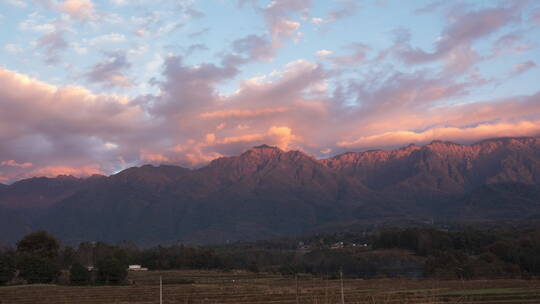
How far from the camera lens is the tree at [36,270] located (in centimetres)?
8244

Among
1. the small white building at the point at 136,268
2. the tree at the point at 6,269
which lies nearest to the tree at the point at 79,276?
the tree at the point at 6,269

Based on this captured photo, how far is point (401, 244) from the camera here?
455 ft

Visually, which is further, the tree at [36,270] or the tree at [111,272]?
the tree at [36,270]

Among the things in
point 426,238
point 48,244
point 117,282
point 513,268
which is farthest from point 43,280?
point 426,238

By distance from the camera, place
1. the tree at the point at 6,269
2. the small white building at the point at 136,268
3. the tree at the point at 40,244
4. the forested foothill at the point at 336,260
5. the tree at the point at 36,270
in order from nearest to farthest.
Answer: the tree at the point at 6,269
the tree at the point at 36,270
the forested foothill at the point at 336,260
the tree at the point at 40,244
the small white building at the point at 136,268

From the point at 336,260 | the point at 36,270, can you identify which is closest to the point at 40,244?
the point at 36,270

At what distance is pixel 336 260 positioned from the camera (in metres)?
126

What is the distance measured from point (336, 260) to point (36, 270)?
227 feet

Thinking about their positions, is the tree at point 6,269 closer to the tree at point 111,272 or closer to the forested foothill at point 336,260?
the forested foothill at point 336,260

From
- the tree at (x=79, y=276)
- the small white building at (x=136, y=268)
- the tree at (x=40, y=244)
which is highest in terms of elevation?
the tree at (x=40, y=244)

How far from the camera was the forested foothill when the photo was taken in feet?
273

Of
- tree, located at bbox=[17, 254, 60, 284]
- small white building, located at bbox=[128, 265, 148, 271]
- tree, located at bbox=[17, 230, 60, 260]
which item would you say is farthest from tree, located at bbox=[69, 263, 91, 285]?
small white building, located at bbox=[128, 265, 148, 271]

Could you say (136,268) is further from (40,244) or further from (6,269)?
(6,269)

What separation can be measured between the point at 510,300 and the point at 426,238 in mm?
83650
